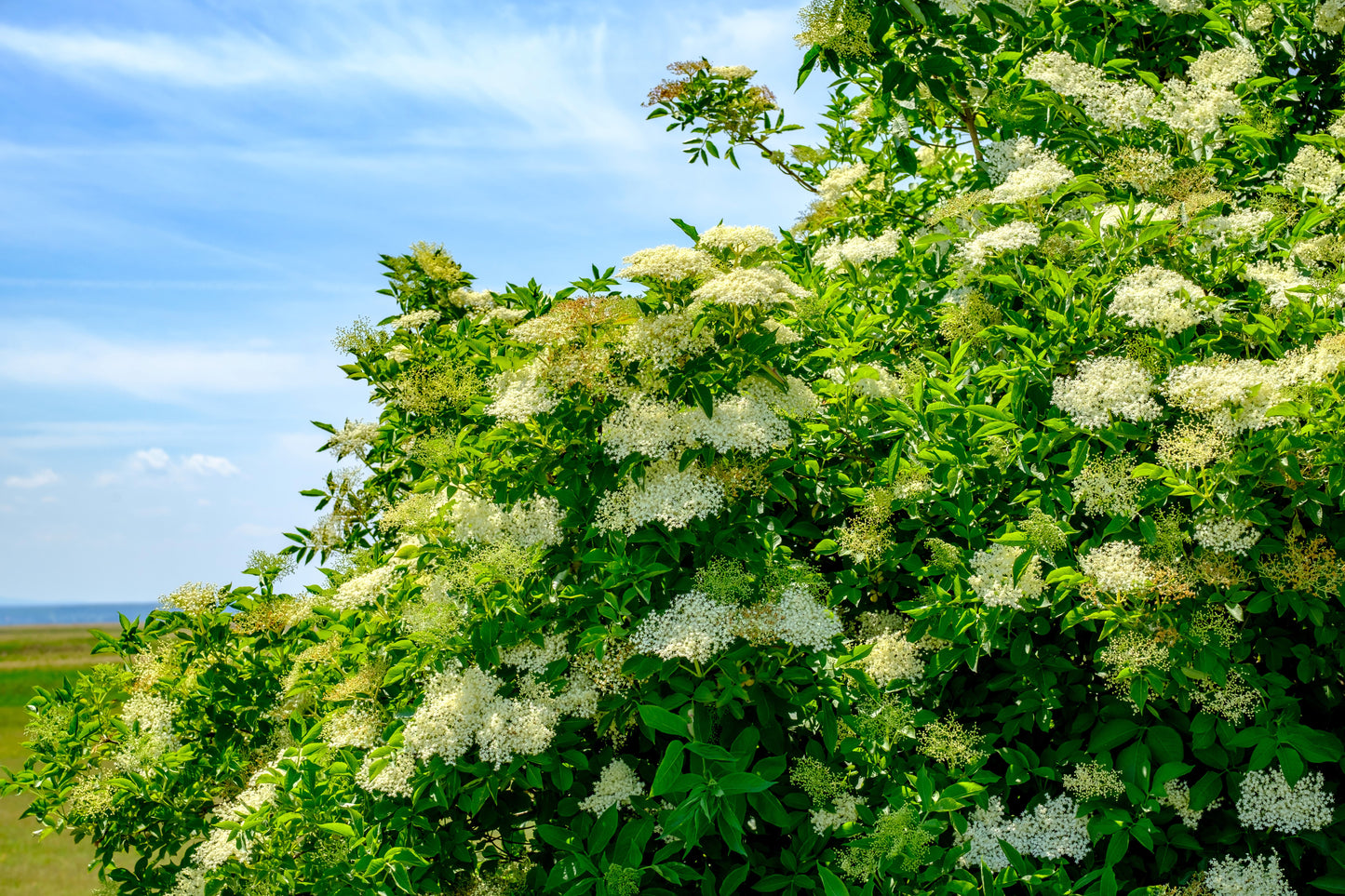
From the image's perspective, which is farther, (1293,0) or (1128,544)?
(1293,0)

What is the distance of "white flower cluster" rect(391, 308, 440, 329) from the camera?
5.68m

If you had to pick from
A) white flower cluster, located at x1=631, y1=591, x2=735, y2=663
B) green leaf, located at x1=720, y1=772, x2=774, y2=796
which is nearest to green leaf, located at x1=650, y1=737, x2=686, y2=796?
green leaf, located at x1=720, y1=772, x2=774, y2=796

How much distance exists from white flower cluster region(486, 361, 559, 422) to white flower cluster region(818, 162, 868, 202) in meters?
2.90

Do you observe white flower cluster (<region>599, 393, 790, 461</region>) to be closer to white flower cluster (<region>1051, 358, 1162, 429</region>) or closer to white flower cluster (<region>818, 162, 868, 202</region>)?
white flower cluster (<region>1051, 358, 1162, 429</region>)

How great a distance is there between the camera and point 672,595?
3703mm

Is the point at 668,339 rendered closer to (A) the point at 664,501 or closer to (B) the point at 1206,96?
(A) the point at 664,501

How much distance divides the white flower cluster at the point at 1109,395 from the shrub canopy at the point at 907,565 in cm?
2

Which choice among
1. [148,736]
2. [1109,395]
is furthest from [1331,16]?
[148,736]

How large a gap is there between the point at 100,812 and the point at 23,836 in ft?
37.9

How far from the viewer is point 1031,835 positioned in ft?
12.8

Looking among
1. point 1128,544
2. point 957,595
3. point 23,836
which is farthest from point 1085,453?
point 23,836

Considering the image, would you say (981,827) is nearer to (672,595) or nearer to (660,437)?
(672,595)

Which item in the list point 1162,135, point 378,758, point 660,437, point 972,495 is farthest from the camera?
point 1162,135

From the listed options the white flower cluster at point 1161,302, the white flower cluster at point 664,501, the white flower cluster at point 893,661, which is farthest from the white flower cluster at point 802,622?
the white flower cluster at point 1161,302
